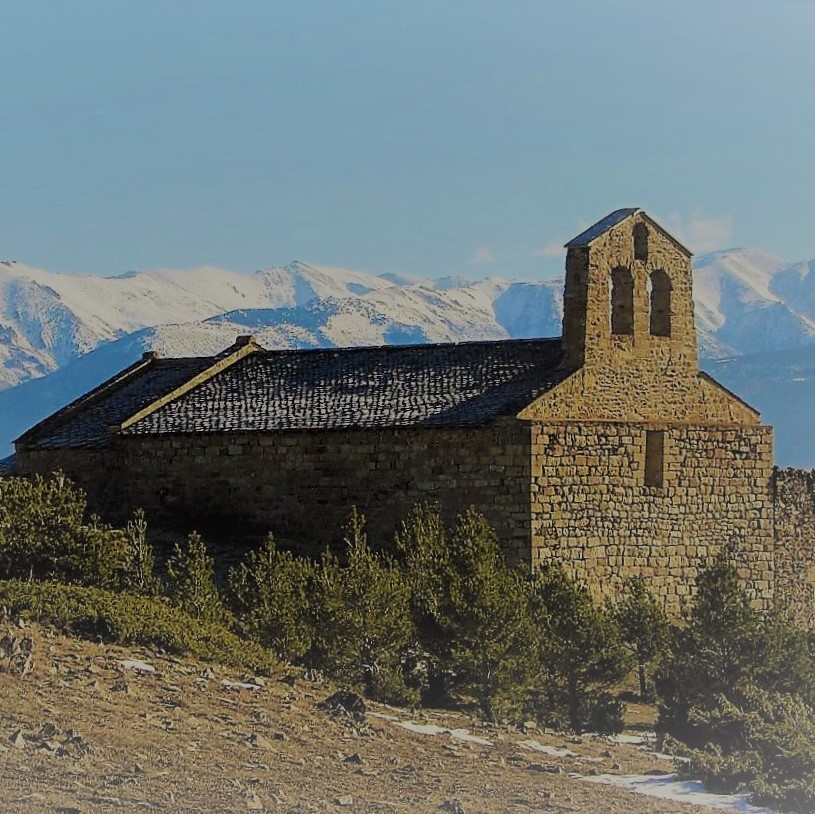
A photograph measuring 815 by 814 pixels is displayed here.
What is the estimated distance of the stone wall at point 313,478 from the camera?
30125mm

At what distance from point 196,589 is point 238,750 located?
7555 millimetres

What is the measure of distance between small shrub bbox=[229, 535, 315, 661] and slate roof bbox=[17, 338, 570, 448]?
17.7 ft

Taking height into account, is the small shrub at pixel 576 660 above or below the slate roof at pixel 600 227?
below

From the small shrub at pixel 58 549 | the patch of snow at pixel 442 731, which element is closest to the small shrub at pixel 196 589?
the small shrub at pixel 58 549

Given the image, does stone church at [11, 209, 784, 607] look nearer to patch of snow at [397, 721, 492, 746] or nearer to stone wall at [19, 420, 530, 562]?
stone wall at [19, 420, 530, 562]

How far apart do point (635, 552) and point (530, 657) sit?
675cm

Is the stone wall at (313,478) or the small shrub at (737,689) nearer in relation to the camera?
the small shrub at (737,689)


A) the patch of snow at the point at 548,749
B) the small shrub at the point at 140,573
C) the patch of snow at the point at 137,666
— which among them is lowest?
the patch of snow at the point at 548,749

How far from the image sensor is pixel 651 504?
105 ft

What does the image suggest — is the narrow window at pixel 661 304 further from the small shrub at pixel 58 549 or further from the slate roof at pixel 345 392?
the small shrub at pixel 58 549

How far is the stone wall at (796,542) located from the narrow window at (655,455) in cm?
357

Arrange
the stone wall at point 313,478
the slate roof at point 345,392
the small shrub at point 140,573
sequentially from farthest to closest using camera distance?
the slate roof at point 345,392
the stone wall at point 313,478
the small shrub at point 140,573

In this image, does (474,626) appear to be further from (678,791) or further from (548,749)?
(678,791)

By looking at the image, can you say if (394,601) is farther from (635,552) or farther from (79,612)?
(635,552)
